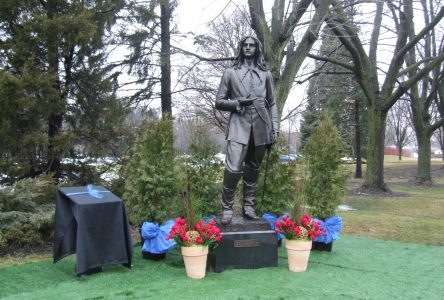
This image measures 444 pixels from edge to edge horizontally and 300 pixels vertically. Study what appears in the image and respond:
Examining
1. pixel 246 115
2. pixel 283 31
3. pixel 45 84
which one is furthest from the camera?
pixel 283 31

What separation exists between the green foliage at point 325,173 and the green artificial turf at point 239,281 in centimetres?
83

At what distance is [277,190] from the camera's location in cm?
678

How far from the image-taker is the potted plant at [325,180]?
651 cm

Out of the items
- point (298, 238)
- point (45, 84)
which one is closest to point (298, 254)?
point (298, 238)

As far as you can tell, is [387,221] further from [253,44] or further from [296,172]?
[253,44]

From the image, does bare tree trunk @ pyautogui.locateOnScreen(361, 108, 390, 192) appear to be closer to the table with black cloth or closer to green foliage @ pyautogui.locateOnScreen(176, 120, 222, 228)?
green foliage @ pyautogui.locateOnScreen(176, 120, 222, 228)

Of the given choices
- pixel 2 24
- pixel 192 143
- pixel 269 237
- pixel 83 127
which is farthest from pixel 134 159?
pixel 2 24

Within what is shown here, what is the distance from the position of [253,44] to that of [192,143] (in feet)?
6.58

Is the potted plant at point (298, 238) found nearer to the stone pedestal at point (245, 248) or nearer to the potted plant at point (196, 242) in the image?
the stone pedestal at point (245, 248)

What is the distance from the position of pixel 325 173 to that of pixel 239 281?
8.62 feet

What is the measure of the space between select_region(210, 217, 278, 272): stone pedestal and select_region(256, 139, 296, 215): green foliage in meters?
1.48

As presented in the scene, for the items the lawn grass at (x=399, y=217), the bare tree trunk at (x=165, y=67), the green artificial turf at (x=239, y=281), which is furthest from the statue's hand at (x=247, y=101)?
the bare tree trunk at (x=165, y=67)

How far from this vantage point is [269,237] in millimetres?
5250

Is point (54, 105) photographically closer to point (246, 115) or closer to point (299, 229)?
point (246, 115)
